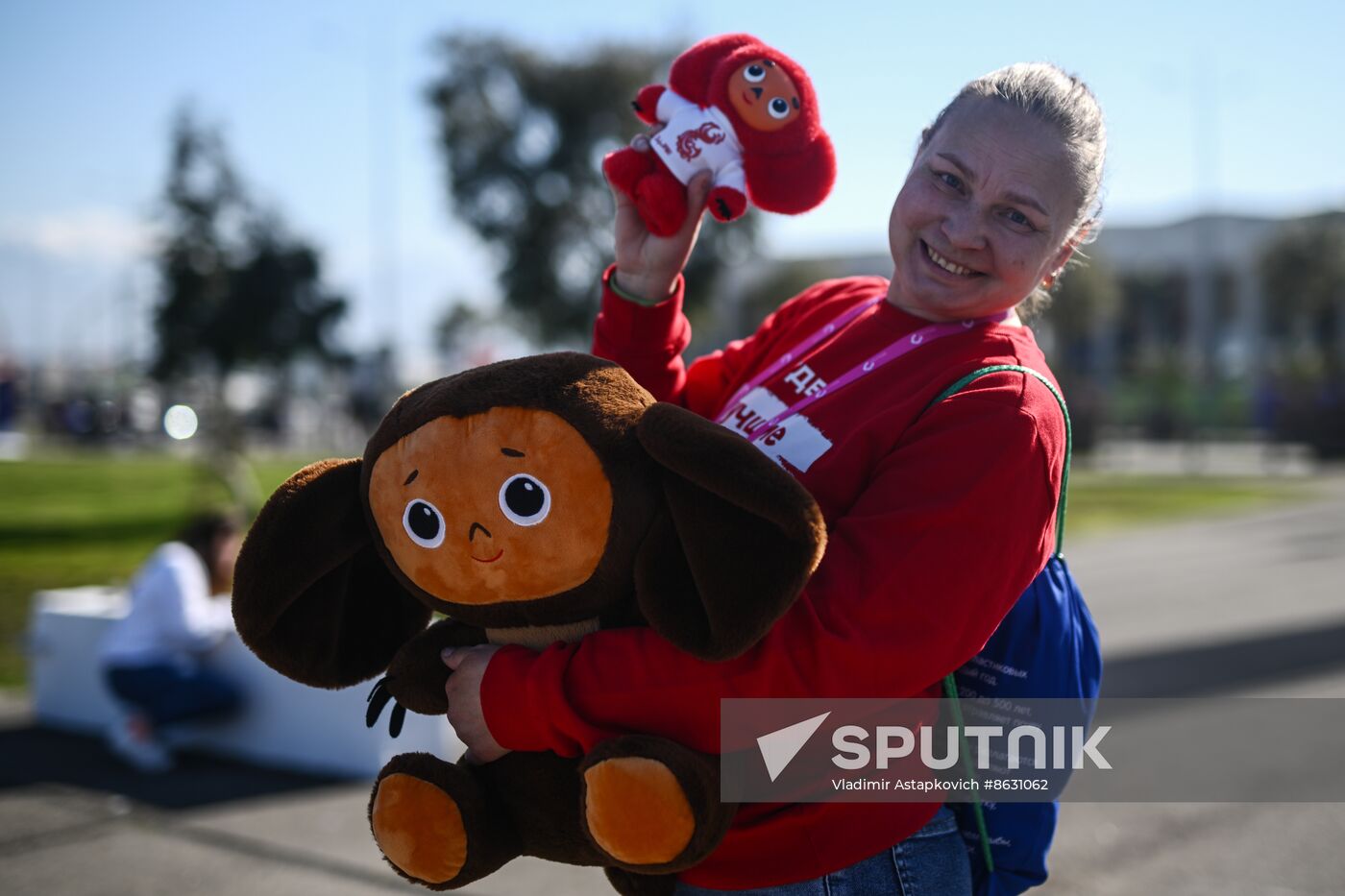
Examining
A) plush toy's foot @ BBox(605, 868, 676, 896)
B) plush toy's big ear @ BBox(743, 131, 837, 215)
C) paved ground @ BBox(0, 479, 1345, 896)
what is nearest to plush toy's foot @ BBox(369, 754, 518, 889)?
plush toy's foot @ BBox(605, 868, 676, 896)

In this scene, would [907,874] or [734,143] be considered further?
[734,143]

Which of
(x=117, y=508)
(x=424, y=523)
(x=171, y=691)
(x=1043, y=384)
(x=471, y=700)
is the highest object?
(x=1043, y=384)

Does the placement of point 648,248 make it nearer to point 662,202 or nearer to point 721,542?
point 662,202

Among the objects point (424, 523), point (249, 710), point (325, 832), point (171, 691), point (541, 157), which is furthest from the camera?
point (541, 157)

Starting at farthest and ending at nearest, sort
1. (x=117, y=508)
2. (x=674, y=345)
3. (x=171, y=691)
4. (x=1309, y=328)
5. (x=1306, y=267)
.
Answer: (x=1309, y=328) < (x=1306, y=267) < (x=117, y=508) < (x=171, y=691) < (x=674, y=345)

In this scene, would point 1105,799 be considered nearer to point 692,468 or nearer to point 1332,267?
point 692,468

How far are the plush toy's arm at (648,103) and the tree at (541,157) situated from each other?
2432 cm

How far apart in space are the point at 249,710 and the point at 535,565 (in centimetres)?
533

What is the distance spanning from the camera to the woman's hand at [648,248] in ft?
6.00

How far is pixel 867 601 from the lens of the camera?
130 centimetres

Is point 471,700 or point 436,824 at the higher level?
point 471,700

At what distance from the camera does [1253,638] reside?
831cm

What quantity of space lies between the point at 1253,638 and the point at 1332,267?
31839 mm

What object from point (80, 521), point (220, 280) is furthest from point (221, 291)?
point (80, 521)
